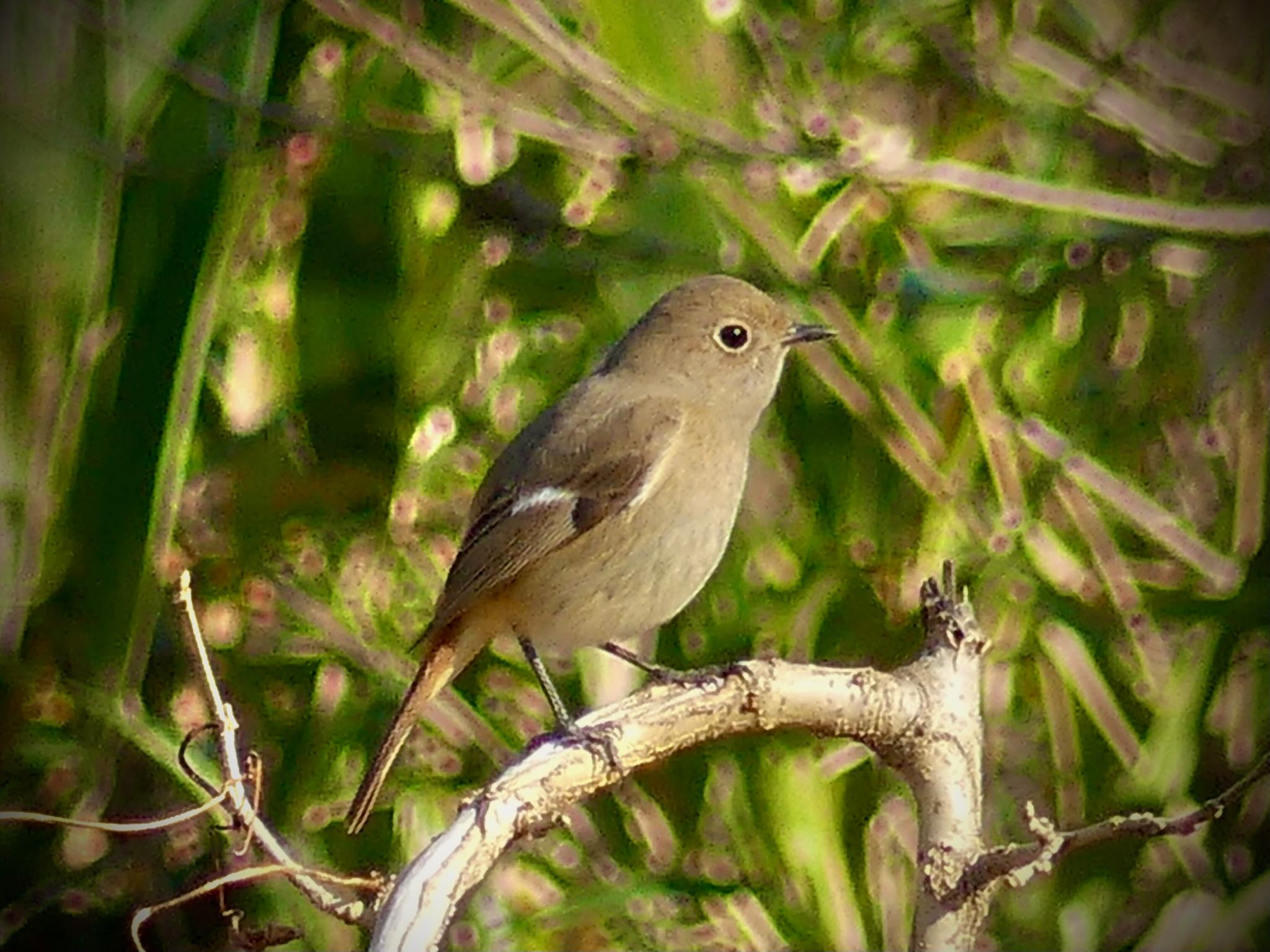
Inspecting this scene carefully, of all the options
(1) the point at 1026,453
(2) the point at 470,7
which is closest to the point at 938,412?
(1) the point at 1026,453

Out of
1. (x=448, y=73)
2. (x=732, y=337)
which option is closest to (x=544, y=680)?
(x=732, y=337)

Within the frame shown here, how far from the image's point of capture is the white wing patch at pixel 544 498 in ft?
5.18

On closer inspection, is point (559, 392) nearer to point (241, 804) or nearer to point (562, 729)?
point (562, 729)

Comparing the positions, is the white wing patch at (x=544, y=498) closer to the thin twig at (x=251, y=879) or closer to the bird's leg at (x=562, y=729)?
the bird's leg at (x=562, y=729)

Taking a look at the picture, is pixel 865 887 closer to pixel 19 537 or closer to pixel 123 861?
pixel 123 861

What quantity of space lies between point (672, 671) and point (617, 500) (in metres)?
0.18

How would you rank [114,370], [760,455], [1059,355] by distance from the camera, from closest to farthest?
1. [114,370]
2. [1059,355]
3. [760,455]

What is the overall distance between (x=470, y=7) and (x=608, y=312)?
33cm

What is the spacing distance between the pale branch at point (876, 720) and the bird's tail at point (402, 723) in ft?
0.66

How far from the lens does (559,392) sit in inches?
64.3

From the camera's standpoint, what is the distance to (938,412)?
155 centimetres

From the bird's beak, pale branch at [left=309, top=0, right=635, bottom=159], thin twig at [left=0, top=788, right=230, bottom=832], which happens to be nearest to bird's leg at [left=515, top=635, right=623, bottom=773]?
thin twig at [left=0, top=788, right=230, bottom=832]

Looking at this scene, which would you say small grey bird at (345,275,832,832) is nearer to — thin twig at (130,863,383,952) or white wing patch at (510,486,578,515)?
white wing patch at (510,486,578,515)

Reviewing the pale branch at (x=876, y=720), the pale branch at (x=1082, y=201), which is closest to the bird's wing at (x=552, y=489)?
the pale branch at (x=876, y=720)
